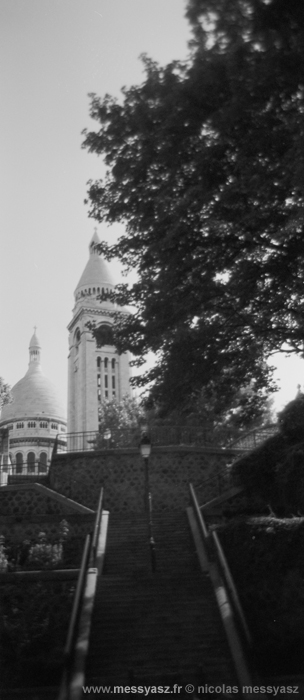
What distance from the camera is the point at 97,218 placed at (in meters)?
13.3

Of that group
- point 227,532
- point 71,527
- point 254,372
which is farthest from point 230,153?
point 71,527

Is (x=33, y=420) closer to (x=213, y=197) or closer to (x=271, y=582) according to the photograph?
(x=271, y=582)

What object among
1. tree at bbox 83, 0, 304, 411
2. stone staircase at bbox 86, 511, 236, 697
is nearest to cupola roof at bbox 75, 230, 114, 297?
stone staircase at bbox 86, 511, 236, 697

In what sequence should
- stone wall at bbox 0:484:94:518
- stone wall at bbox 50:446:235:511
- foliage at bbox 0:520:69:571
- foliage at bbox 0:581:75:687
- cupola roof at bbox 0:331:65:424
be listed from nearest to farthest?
foliage at bbox 0:581:75:687 → foliage at bbox 0:520:69:571 → stone wall at bbox 0:484:94:518 → stone wall at bbox 50:446:235:511 → cupola roof at bbox 0:331:65:424

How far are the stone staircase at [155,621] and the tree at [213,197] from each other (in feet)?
13.0

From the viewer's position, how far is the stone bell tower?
7731cm

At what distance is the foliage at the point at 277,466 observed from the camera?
17391 mm

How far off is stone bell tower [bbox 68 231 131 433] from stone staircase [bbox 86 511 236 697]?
198 ft

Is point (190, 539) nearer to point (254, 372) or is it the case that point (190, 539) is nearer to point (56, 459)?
point (254, 372)

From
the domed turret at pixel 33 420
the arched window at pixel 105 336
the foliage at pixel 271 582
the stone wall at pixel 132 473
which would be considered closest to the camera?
the foliage at pixel 271 582

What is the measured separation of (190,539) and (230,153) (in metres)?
10.2

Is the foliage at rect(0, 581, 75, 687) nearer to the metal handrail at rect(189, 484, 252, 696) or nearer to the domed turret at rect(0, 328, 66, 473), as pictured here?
the metal handrail at rect(189, 484, 252, 696)

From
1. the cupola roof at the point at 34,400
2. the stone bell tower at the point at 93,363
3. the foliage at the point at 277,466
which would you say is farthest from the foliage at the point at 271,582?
the cupola roof at the point at 34,400

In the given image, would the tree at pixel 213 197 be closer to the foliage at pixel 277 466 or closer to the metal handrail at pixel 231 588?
the metal handrail at pixel 231 588
